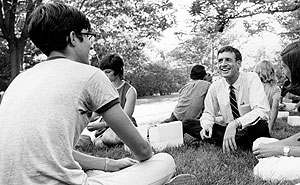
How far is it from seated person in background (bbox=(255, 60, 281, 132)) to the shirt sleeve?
141 cm

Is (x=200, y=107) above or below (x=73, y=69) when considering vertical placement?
below

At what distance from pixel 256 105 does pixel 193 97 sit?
1590 mm

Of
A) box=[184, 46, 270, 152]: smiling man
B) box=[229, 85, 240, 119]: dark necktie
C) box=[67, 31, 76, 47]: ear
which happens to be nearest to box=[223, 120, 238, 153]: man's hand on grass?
box=[184, 46, 270, 152]: smiling man

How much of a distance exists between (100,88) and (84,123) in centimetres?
20

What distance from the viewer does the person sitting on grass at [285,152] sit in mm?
2740

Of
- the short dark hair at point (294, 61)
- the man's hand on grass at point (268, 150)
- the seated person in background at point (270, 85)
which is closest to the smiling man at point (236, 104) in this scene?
the man's hand on grass at point (268, 150)

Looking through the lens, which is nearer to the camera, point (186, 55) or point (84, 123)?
point (84, 123)

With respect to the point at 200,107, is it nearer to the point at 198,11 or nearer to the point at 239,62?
the point at 239,62

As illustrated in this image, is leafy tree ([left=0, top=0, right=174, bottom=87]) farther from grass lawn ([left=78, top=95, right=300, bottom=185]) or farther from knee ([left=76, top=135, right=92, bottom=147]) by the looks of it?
grass lawn ([left=78, top=95, right=300, bottom=185])

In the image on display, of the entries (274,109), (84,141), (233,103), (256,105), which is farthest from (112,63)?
(274,109)

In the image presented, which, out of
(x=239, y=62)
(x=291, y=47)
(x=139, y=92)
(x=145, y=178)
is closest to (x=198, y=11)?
(x=239, y=62)

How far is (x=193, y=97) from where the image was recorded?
5.45m

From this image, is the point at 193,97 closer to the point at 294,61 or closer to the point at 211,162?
the point at 211,162

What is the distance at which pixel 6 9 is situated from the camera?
1151cm
